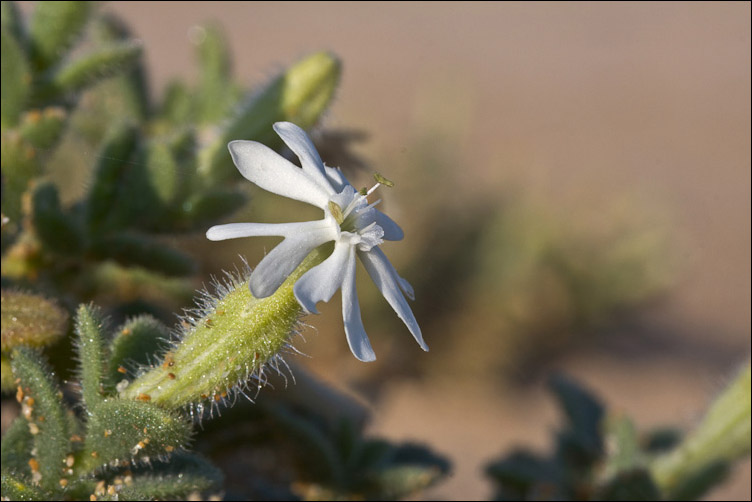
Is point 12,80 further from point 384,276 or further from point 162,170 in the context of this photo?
point 384,276

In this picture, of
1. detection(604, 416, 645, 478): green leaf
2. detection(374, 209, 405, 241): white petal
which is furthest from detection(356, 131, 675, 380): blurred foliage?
detection(374, 209, 405, 241): white petal

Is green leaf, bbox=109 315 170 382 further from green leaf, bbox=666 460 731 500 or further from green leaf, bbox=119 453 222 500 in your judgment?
green leaf, bbox=666 460 731 500

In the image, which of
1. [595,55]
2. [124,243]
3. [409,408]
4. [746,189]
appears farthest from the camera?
[595,55]

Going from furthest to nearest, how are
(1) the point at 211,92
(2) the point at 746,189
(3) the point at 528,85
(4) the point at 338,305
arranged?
(3) the point at 528,85 < (2) the point at 746,189 < (4) the point at 338,305 < (1) the point at 211,92

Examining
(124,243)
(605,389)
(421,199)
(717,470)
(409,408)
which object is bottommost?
(409,408)

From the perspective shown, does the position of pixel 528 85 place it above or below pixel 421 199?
above

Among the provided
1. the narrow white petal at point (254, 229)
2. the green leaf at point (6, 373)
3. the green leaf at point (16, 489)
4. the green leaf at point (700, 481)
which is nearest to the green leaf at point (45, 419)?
the green leaf at point (16, 489)

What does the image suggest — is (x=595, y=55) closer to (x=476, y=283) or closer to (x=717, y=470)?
(x=476, y=283)

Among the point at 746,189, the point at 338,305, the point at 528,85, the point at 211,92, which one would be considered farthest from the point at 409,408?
the point at 528,85

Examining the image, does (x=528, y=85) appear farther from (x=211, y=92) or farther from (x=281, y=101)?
(x=281, y=101)

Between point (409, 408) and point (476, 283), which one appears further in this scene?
point (476, 283)
